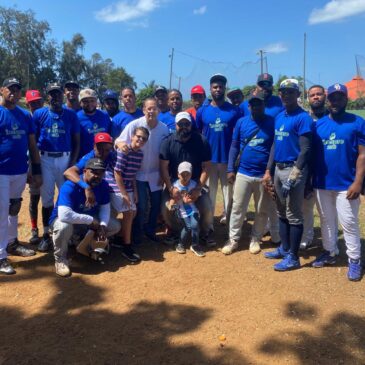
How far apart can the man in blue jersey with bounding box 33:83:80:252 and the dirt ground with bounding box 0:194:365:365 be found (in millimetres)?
981

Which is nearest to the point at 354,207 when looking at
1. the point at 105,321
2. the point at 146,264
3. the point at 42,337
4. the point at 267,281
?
the point at 267,281

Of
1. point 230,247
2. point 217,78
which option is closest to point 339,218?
point 230,247

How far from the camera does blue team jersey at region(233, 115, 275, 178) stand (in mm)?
5133

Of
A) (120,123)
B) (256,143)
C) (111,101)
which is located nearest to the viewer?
(256,143)

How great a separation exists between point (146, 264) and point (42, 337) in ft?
6.08

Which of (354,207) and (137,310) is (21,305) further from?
(354,207)

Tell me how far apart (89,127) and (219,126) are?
1.98 meters

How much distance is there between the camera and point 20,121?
15.9 ft

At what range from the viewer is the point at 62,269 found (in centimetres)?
475

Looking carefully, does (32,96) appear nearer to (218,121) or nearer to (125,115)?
(125,115)

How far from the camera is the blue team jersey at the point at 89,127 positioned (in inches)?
223

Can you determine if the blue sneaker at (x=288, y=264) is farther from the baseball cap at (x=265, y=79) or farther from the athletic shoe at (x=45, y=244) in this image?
the athletic shoe at (x=45, y=244)

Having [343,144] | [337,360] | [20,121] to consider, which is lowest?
[337,360]

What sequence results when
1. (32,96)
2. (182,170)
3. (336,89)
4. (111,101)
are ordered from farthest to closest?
(111,101) < (32,96) < (182,170) < (336,89)
